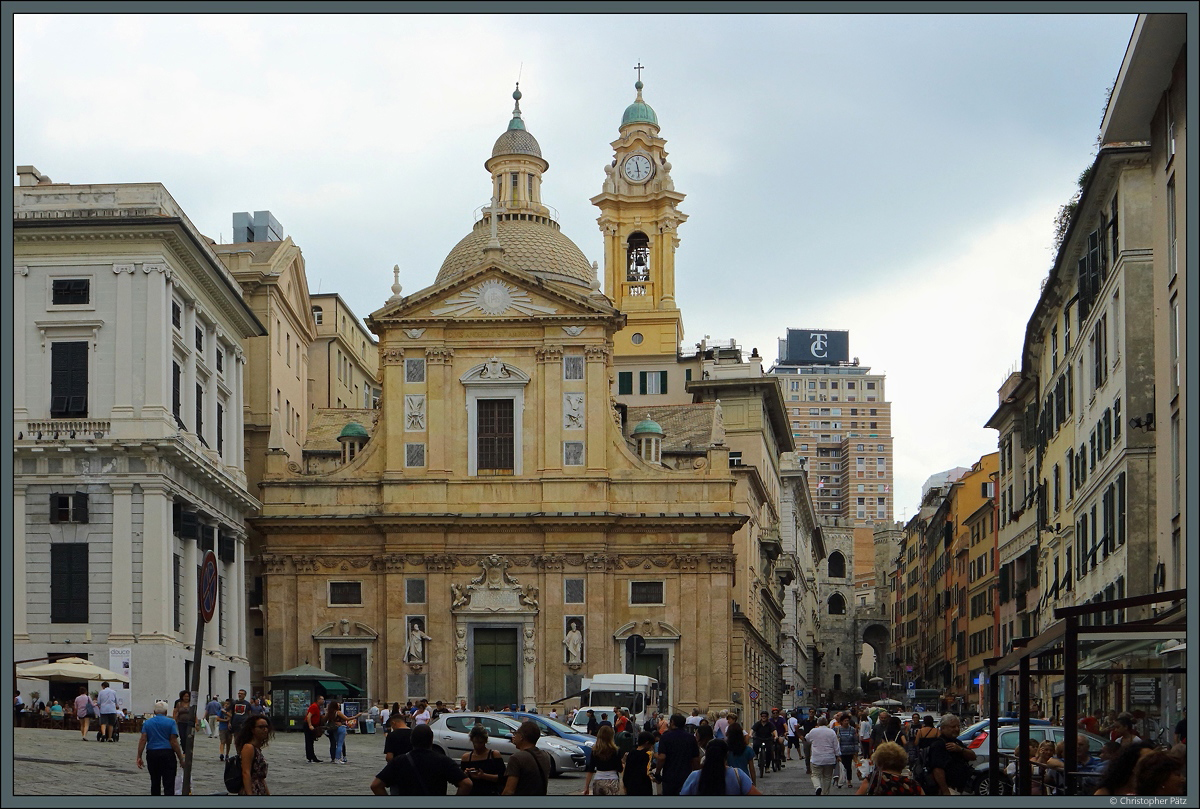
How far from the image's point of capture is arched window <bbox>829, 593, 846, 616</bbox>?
167 meters

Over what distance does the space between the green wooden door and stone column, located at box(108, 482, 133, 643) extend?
18672 millimetres

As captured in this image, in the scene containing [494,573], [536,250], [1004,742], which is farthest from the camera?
[536,250]

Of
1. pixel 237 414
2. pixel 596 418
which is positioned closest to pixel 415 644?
pixel 596 418

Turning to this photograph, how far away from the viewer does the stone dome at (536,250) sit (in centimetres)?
8550

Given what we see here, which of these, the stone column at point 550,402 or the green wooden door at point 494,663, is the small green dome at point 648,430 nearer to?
the stone column at point 550,402

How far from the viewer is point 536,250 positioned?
8594cm

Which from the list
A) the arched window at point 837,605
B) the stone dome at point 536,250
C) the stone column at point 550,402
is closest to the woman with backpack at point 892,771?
the stone column at point 550,402

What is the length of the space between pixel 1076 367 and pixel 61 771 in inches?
1125

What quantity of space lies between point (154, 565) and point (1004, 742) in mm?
28008

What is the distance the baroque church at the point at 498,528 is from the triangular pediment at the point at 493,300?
0.25ft

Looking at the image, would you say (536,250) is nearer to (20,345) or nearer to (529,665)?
(529,665)

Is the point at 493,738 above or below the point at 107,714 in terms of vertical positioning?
below

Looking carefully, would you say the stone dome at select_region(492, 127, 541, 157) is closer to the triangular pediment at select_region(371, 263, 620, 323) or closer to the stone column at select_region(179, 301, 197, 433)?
the triangular pediment at select_region(371, 263, 620, 323)

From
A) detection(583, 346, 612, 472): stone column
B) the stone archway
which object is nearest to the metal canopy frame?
detection(583, 346, 612, 472): stone column
